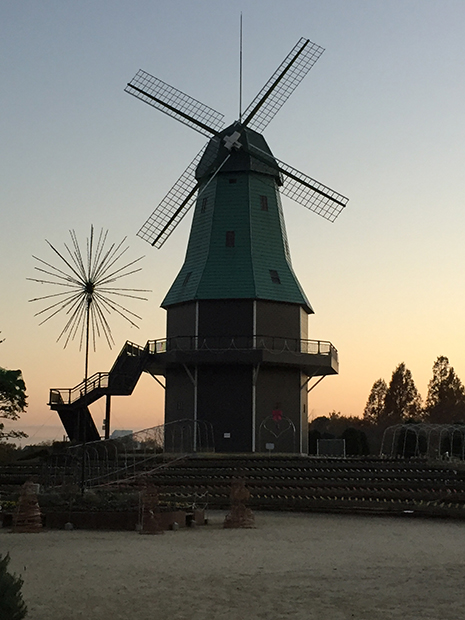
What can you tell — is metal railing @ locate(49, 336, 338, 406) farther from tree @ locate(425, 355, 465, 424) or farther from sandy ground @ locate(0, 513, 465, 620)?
tree @ locate(425, 355, 465, 424)

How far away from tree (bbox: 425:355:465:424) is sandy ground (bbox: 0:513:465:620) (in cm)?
6054

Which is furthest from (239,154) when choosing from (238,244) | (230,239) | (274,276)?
(274,276)

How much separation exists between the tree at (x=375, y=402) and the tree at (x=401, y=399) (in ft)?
7.51

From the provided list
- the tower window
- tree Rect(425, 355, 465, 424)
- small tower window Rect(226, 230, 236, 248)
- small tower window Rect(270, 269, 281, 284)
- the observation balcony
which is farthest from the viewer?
tree Rect(425, 355, 465, 424)

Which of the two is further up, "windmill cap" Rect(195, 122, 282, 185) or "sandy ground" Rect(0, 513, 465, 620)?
"windmill cap" Rect(195, 122, 282, 185)

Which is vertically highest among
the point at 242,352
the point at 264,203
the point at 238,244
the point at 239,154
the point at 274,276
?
the point at 239,154

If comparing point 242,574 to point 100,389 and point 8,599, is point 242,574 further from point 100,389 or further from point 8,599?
point 100,389

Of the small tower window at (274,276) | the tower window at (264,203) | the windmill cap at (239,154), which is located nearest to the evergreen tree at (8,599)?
the small tower window at (274,276)

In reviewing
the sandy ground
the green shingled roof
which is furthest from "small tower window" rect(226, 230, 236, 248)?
the sandy ground

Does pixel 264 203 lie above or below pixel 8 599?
above

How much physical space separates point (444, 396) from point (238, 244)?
50504mm

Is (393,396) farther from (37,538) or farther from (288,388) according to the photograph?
(37,538)

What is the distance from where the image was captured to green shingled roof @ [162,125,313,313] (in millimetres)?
35938

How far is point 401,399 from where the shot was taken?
86.6 meters
